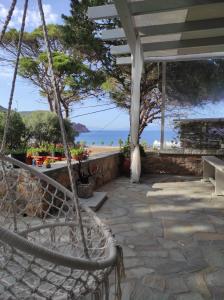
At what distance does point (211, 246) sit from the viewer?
10.1 feet

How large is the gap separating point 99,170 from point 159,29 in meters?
2.65

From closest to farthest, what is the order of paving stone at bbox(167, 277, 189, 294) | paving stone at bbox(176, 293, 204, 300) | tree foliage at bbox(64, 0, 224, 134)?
paving stone at bbox(176, 293, 204, 300) < paving stone at bbox(167, 277, 189, 294) < tree foliage at bbox(64, 0, 224, 134)

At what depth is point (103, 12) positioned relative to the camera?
4.92 metres

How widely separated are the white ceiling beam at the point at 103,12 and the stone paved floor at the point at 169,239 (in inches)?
107

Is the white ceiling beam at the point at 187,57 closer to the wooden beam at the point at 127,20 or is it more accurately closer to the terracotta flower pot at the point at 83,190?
the wooden beam at the point at 127,20

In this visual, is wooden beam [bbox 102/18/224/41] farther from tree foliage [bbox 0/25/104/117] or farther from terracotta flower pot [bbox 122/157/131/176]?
tree foliage [bbox 0/25/104/117]

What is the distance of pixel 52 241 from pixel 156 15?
3.94 metres

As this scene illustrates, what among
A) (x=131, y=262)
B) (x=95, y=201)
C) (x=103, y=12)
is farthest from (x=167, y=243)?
(x=103, y=12)

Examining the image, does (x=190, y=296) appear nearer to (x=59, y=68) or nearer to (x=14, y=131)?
(x=14, y=131)

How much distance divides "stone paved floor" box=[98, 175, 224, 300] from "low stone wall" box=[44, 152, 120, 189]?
351 mm

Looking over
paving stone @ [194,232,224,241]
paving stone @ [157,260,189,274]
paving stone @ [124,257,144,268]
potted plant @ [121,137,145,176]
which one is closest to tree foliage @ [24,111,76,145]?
potted plant @ [121,137,145,176]

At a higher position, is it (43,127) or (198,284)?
(43,127)

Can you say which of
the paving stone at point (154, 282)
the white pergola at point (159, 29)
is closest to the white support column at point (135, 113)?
the white pergola at point (159, 29)

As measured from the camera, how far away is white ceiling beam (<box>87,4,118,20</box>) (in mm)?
4870
